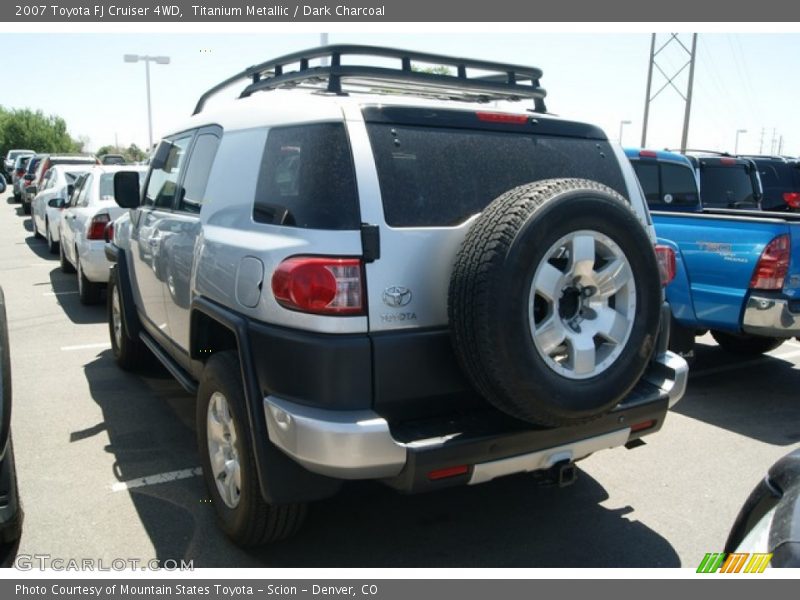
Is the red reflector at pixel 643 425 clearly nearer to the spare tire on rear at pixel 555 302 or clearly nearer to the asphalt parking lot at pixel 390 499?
the spare tire on rear at pixel 555 302

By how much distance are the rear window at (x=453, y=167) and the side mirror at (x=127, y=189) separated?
277 cm

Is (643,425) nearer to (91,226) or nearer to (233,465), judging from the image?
(233,465)

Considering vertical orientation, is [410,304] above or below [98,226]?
above

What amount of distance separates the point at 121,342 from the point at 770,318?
4999 millimetres

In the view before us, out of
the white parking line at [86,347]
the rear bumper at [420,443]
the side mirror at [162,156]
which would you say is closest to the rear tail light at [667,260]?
the rear bumper at [420,443]

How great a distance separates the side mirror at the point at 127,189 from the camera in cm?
489

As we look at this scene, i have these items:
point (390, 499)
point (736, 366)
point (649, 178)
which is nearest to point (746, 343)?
point (736, 366)

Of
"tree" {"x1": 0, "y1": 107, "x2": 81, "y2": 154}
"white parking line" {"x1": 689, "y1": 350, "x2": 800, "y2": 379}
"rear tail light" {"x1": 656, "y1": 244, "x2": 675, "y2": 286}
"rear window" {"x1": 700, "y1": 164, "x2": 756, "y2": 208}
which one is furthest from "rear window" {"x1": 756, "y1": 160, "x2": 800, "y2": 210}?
"tree" {"x1": 0, "y1": 107, "x2": 81, "y2": 154}

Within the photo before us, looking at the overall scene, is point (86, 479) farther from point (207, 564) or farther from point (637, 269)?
point (637, 269)

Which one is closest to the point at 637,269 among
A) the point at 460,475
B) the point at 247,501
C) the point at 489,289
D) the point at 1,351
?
the point at 489,289

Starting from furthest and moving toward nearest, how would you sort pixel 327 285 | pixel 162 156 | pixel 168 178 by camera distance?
pixel 162 156, pixel 168 178, pixel 327 285

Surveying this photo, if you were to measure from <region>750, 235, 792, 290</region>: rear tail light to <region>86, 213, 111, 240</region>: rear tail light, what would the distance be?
21.4 feet

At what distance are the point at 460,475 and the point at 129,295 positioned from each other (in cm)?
344

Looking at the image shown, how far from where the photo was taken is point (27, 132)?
198 ft
